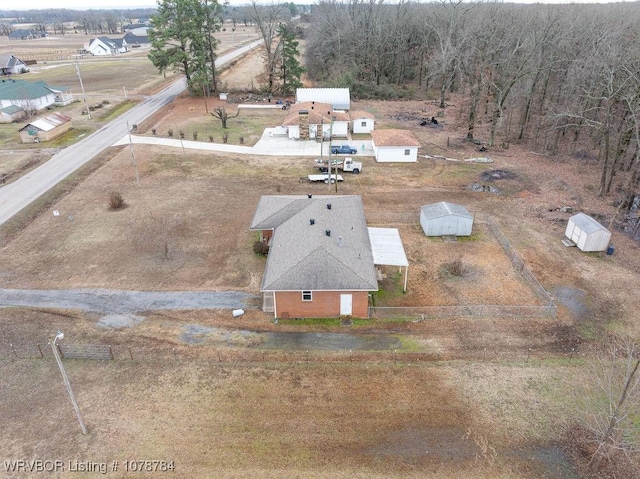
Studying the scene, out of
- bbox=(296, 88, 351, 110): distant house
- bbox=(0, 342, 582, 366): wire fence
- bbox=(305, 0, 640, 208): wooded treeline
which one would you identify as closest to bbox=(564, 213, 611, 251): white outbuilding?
bbox=(305, 0, 640, 208): wooded treeline

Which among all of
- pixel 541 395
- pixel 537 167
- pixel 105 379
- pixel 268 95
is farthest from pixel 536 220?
pixel 268 95

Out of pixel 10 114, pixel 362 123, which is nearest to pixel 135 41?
pixel 10 114

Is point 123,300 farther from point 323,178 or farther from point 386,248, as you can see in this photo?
point 323,178

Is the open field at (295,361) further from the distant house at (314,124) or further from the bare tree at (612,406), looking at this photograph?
the distant house at (314,124)

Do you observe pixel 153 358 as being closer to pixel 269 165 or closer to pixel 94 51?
pixel 269 165

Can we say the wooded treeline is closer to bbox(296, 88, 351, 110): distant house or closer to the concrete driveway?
bbox(296, 88, 351, 110): distant house

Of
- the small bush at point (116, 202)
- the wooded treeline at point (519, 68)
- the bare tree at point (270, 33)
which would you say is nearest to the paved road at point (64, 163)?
the small bush at point (116, 202)
